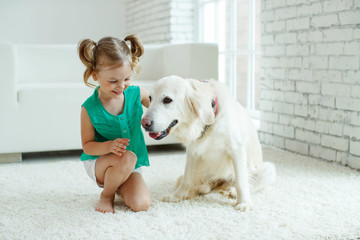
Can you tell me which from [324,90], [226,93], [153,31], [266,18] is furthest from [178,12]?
[226,93]

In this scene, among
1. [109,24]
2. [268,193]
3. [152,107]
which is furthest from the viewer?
[109,24]

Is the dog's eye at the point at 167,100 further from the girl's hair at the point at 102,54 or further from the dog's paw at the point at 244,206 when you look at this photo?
the dog's paw at the point at 244,206

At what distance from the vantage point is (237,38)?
12.1ft

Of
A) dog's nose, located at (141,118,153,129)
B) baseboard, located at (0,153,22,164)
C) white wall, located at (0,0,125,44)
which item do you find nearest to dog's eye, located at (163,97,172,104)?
dog's nose, located at (141,118,153,129)

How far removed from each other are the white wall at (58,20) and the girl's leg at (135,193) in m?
4.56

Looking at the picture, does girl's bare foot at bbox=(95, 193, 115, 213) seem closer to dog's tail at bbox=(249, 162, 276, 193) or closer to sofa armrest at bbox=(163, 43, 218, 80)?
dog's tail at bbox=(249, 162, 276, 193)

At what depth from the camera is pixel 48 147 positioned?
254 centimetres

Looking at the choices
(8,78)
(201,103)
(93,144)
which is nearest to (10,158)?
(8,78)

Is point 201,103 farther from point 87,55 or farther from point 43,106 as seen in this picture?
point 43,106

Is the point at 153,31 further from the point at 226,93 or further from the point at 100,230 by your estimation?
the point at 100,230

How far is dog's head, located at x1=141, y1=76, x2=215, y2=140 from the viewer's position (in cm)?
145

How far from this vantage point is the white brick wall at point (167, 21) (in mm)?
4371

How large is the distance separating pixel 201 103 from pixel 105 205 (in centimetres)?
55

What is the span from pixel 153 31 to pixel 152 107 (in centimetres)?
353
